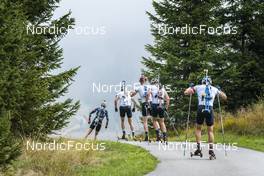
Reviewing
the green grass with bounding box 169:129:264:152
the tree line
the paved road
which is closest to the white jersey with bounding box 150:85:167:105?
the paved road

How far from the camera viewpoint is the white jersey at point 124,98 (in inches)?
902

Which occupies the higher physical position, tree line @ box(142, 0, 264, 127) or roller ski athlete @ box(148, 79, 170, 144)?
tree line @ box(142, 0, 264, 127)

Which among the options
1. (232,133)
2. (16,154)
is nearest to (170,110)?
(232,133)

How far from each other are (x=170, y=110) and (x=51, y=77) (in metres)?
13.3

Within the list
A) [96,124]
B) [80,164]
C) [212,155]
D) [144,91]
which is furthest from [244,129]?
[80,164]

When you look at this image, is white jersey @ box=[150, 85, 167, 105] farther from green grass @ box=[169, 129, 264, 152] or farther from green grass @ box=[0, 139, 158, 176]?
green grass @ box=[0, 139, 158, 176]

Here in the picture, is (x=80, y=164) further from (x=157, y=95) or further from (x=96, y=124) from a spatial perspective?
(x=96, y=124)

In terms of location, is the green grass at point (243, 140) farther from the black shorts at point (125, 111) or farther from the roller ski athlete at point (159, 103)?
the black shorts at point (125, 111)

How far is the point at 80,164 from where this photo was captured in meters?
15.2

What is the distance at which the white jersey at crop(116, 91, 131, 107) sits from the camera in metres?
22.9

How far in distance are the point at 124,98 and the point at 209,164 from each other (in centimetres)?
857

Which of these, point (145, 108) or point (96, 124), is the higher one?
point (145, 108)

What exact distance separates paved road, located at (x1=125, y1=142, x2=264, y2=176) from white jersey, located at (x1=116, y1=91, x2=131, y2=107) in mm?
4696

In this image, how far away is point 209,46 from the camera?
32.8 metres
